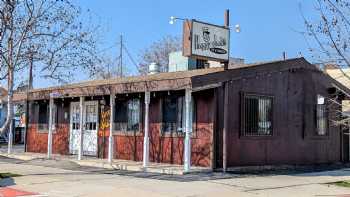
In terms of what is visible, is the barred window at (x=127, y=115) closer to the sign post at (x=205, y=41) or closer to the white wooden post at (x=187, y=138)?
the sign post at (x=205, y=41)

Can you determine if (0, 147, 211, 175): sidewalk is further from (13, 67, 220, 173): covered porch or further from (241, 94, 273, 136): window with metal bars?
(241, 94, 273, 136): window with metal bars

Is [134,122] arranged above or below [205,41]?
below

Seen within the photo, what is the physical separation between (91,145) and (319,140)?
30.2 ft

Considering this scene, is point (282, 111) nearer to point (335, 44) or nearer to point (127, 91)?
point (127, 91)

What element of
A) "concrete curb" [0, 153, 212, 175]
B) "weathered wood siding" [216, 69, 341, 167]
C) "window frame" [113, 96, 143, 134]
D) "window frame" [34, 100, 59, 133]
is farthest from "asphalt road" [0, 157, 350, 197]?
"window frame" [34, 100, 59, 133]

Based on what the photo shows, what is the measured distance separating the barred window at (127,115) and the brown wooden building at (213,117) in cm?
4

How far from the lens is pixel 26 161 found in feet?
73.6

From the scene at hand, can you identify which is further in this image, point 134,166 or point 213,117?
point 134,166

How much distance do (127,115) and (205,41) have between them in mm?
4516

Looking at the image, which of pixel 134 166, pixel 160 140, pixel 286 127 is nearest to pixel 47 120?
pixel 160 140

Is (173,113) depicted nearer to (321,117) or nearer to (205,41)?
(205,41)

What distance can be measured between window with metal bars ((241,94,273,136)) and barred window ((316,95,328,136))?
3.31m

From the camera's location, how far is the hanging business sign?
18391 millimetres

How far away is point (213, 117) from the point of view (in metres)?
18.1
